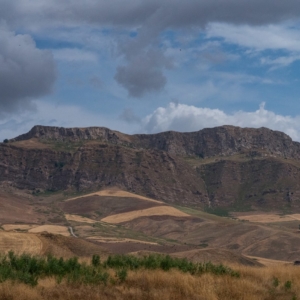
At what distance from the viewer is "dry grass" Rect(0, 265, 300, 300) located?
15367 mm

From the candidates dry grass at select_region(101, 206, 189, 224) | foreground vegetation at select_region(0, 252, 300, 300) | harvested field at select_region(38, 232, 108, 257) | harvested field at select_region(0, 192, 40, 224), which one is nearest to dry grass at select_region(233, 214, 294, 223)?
dry grass at select_region(101, 206, 189, 224)

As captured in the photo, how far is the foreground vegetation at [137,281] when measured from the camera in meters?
15.7

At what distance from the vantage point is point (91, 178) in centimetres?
15825

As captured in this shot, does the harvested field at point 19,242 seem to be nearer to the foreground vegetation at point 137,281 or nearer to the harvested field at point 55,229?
the foreground vegetation at point 137,281

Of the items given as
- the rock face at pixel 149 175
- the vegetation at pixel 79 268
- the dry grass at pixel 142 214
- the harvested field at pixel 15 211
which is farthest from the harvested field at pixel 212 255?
the rock face at pixel 149 175

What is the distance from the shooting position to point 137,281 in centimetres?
1742

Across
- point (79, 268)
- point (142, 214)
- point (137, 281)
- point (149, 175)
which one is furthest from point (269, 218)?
point (137, 281)

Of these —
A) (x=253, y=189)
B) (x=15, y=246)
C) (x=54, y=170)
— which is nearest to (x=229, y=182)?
(x=253, y=189)

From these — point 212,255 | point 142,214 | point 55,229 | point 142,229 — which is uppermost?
point 142,214

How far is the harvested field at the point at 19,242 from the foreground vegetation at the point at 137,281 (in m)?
17.1

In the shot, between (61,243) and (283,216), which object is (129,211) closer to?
(283,216)

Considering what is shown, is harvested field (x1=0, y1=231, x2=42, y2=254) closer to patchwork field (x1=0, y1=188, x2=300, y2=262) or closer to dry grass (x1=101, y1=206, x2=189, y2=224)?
patchwork field (x1=0, y1=188, x2=300, y2=262)

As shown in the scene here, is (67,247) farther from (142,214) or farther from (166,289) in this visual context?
(142,214)

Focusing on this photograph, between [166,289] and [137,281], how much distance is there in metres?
1.25
